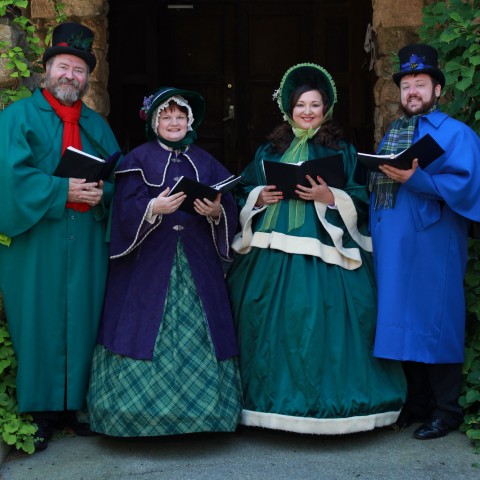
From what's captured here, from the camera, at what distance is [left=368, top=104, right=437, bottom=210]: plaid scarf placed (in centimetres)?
368

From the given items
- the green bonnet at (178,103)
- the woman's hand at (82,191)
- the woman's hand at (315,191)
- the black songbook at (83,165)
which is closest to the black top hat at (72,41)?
the green bonnet at (178,103)

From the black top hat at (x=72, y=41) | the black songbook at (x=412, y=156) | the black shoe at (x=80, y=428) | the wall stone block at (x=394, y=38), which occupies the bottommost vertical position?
the black shoe at (x=80, y=428)

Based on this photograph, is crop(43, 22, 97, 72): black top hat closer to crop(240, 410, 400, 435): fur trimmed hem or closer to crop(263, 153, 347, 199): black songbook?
crop(263, 153, 347, 199): black songbook

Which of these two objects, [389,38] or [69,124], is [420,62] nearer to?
[69,124]

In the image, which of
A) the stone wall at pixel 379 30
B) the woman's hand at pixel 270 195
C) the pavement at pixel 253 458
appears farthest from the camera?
the stone wall at pixel 379 30

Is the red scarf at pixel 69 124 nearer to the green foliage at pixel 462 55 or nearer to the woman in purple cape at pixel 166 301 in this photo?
the woman in purple cape at pixel 166 301

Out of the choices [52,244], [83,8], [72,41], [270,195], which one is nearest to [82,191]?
[52,244]

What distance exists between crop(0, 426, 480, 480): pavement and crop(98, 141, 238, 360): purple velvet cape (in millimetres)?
447

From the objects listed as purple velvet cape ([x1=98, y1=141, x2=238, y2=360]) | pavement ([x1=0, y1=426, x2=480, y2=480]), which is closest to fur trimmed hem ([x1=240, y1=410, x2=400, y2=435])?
pavement ([x1=0, y1=426, x2=480, y2=480])

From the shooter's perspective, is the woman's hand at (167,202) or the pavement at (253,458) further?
the woman's hand at (167,202)

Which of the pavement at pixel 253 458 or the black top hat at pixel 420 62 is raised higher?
the black top hat at pixel 420 62

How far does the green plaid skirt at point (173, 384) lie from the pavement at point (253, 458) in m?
0.14

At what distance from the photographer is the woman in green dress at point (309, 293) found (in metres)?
3.55

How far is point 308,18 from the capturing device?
280 inches
